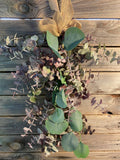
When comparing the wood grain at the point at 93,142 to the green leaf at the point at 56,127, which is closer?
the green leaf at the point at 56,127

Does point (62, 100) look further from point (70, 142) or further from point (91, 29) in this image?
point (91, 29)

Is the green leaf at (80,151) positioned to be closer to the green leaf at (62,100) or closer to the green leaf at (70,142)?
the green leaf at (70,142)

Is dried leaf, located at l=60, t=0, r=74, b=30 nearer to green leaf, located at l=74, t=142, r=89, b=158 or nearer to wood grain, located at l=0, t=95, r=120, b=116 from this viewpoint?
wood grain, located at l=0, t=95, r=120, b=116

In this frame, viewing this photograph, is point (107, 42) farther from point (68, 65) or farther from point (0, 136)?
point (0, 136)

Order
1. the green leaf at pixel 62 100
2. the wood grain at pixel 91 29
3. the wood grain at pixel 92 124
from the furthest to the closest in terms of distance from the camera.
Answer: the wood grain at pixel 92 124 → the wood grain at pixel 91 29 → the green leaf at pixel 62 100

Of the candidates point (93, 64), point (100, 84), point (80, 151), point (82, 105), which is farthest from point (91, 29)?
point (80, 151)

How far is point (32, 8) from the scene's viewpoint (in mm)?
751

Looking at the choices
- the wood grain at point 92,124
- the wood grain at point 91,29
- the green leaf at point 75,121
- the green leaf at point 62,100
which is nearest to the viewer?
the green leaf at point 62,100

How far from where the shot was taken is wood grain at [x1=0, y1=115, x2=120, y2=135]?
0.89m

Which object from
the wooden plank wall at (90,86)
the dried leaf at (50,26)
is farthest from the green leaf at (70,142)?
the dried leaf at (50,26)

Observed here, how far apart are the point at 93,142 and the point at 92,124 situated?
5.6 inches

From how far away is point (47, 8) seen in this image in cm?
75

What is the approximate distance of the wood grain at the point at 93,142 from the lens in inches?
36.5

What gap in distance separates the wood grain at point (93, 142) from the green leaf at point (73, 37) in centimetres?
65
